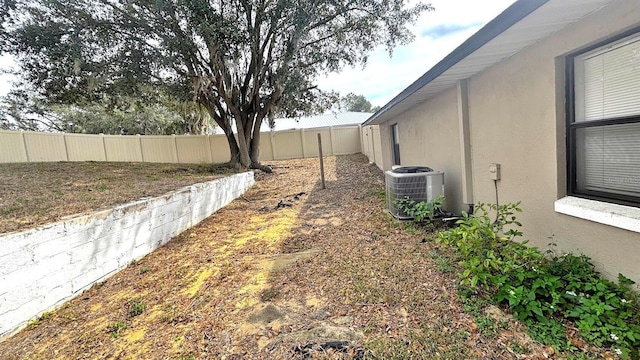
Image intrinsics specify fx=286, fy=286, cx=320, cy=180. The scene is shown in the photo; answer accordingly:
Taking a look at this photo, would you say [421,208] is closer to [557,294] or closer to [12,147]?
[557,294]

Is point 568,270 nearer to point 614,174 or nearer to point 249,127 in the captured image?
point 614,174

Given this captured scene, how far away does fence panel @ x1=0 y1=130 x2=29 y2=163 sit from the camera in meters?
9.87

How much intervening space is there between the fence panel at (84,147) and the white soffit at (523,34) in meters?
14.9

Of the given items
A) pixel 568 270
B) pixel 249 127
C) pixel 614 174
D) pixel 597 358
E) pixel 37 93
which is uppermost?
pixel 37 93

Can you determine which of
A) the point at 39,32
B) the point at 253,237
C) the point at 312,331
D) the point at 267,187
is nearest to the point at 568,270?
the point at 312,331

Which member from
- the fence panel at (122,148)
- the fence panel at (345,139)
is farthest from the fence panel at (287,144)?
the fence panel at (122,148)

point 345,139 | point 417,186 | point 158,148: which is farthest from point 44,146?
point 345,139

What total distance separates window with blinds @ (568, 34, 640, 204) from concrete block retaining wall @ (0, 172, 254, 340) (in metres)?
4.82

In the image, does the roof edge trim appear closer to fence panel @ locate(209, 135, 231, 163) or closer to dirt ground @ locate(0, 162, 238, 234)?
dirt ground @ locate(0, 162, 238, 234)

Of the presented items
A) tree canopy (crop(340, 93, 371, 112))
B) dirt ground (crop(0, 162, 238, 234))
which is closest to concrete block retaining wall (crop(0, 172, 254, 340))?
dirt ground (crop(0, 162, 238, 234))

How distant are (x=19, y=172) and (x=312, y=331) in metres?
8.36

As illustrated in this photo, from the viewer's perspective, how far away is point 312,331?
2.15m

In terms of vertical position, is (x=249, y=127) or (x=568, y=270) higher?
(x=249, y=127)

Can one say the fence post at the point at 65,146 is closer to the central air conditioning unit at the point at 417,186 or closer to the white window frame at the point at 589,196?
the central air conditioning unit at the point at 417,186
